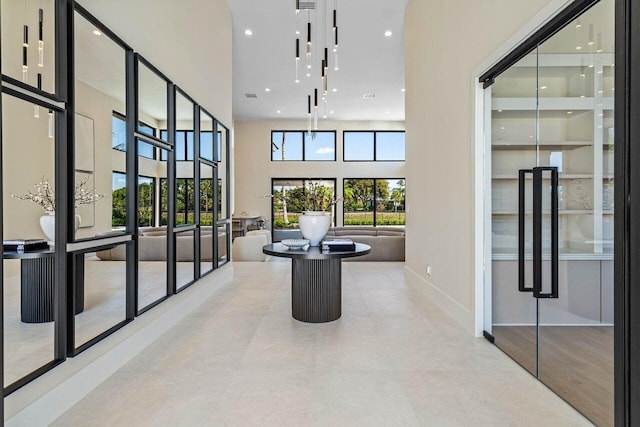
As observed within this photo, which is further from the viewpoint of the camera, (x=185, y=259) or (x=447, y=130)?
(x=185, y=259)

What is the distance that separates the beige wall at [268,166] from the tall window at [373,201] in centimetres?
24

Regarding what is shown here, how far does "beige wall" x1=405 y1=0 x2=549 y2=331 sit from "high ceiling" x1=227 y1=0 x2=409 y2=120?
949 millimetres

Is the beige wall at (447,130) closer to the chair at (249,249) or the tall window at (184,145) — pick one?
the tall window at (184,145)

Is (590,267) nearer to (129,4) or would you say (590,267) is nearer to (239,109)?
(129,4)

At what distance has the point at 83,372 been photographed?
2059 mm

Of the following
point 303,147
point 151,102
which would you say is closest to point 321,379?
point 151,102

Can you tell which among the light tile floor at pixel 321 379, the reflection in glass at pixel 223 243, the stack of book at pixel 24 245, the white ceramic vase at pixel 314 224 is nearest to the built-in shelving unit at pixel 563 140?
the light tile floor at pixel 321 379

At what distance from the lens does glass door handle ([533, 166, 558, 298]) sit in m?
2.26

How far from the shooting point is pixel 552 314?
2502mm

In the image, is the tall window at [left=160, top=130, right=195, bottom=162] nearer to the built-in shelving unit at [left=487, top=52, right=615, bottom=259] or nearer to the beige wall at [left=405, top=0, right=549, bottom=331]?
the beige wall at [left=405, top=0, right=549, bottom=331]

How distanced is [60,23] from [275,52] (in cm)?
514

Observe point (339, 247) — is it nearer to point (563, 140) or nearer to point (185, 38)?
point (563, 140)

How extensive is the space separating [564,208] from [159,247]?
3.27 m

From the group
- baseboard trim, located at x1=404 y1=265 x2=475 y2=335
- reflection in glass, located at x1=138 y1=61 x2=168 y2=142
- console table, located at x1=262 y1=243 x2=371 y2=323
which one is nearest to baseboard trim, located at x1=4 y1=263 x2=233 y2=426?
console table, located at x1=262 y1=243 x2=371 y2=323
